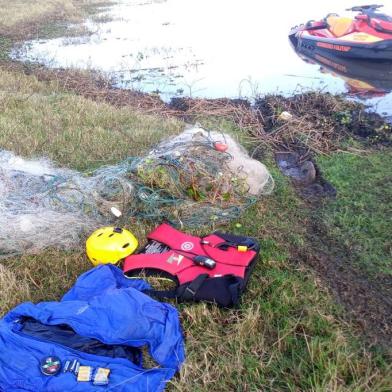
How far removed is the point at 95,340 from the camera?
301cm

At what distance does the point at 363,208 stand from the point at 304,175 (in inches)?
47.8

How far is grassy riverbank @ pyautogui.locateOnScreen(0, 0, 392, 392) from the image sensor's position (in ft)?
9.62

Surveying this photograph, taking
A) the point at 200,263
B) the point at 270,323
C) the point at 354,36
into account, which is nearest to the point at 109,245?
the point at 200,263

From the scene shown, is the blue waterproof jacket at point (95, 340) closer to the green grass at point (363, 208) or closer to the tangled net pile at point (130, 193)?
the tangled net pile at point (130, 193)

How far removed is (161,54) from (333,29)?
5421 mm

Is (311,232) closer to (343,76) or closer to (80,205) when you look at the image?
(80,205)

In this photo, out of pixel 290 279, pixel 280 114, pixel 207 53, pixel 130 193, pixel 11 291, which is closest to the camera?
pixel 11 291

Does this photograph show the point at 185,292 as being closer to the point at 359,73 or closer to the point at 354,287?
the point at 354,287

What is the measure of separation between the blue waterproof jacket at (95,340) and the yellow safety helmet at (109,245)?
0.58m

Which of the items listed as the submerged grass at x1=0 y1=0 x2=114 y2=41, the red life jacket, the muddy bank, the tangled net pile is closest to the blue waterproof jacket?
the red life jacket

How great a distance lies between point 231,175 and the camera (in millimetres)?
5176

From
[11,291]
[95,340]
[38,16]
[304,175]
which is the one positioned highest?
[95,340]

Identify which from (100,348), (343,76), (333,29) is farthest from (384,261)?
(333,29)

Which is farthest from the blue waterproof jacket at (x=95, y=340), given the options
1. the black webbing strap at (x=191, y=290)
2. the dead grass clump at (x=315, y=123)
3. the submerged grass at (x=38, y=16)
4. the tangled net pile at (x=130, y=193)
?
the submerged grass at (x=38, y=16)
